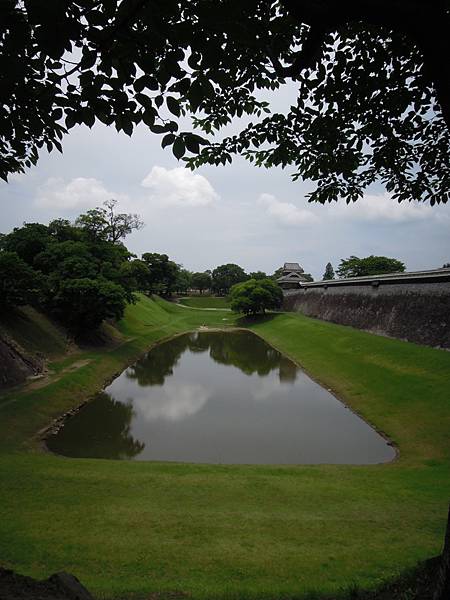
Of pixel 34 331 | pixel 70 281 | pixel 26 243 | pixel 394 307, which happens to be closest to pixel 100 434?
pixel 34 331

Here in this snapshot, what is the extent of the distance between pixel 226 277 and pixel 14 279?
209 feet

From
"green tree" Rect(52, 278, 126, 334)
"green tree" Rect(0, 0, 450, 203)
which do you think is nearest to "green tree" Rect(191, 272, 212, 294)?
"green tree" Rect(52, 278, 126, 334)

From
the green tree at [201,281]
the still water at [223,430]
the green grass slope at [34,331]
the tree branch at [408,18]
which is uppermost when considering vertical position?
the green tree at [201,281]

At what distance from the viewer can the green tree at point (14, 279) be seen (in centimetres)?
1565

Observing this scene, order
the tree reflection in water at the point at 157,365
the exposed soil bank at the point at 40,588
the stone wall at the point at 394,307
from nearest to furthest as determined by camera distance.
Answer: the exposed soil bank at the point at 40,588
the tree reflection in water at the point at 157,365
the stone wall at the point at 394,307

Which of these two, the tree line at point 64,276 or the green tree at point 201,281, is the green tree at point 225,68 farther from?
the green tree at point 201,281

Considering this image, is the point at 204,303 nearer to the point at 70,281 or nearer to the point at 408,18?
the point at 70,281

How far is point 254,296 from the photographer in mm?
42469

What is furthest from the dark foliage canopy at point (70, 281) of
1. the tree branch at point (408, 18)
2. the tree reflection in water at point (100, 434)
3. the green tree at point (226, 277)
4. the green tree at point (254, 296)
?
the green tree at point (226, 277)

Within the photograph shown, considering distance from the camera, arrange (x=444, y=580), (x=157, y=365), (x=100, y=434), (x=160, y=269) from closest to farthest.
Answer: (x=444, y=580), (x=100, y=434), (x=157, y=365), (x=160, y=269)

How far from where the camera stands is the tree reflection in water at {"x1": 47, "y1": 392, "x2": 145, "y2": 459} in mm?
9844

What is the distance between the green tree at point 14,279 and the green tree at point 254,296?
1120 inches

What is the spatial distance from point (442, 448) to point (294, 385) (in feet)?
25.9

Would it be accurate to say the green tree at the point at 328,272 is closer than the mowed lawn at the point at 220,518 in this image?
No
